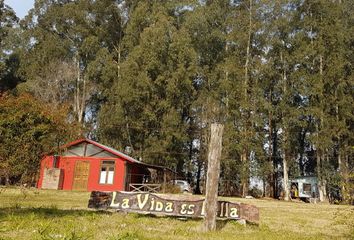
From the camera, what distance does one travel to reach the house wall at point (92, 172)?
28.3 meters

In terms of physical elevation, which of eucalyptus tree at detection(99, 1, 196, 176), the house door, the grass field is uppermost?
eucalyptus tree at detection(99, 1, 196, 176)

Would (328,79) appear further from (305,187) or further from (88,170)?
(88,170)

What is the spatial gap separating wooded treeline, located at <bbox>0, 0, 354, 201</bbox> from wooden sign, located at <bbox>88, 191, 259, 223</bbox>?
63.7 feet

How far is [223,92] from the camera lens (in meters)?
34.3

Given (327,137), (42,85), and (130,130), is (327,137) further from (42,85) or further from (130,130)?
(42,85)

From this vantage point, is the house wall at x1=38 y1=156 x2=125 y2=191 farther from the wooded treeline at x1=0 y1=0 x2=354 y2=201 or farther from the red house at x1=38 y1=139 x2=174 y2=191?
the wooded treeline at x1=0 y1=0 x2=354 y2=201

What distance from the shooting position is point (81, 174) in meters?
28.9

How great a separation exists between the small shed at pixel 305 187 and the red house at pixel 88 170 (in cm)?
1573

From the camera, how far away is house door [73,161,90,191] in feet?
94.4

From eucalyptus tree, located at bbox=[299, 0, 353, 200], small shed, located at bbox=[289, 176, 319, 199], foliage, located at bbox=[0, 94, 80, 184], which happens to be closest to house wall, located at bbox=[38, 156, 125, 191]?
eucalyptus tree, located at bbox=[299, 0, 353, 200]

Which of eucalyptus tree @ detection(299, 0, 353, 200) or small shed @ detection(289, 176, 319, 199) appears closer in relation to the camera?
eucalyptus tree @ detection(299, 0, 353, 200)

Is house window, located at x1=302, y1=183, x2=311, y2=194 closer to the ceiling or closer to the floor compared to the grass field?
closer to the ceiling

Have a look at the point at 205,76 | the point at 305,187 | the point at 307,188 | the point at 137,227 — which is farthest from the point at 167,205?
the point at 305,187

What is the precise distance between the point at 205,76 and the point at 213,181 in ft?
88.8
